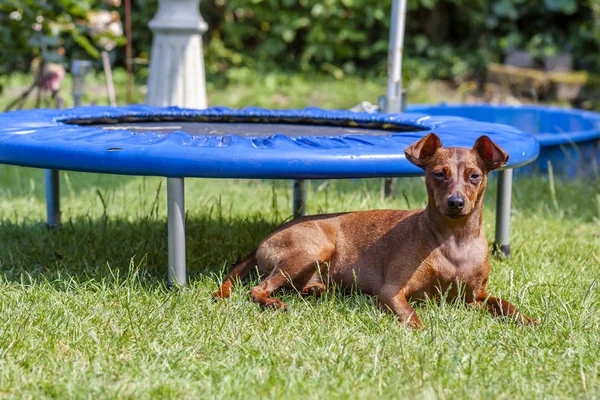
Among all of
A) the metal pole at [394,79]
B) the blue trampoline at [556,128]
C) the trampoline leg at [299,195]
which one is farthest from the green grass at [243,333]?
the blue trampoline at [556,128]

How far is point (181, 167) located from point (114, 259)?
0.78m

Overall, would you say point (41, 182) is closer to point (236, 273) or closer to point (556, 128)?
point (236, 273)

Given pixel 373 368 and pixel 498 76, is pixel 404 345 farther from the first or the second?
pixel 498 76

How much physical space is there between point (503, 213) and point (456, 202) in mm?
1131

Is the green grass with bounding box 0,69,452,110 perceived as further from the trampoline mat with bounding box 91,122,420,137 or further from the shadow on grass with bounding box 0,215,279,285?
the shadow on grass with bounding box 0,215,279,285

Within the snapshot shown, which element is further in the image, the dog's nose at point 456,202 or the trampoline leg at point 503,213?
the trampoline leg at point 503,213

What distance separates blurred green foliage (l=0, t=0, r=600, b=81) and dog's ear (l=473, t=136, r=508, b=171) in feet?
20.2

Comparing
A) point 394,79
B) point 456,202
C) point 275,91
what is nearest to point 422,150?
point 456,202

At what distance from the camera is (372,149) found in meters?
2.79

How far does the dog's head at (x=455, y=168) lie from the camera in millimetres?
2422

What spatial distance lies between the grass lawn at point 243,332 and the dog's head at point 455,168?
0.35 metres

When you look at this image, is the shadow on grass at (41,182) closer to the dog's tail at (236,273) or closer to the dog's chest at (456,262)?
the dog's tail at (236,273)

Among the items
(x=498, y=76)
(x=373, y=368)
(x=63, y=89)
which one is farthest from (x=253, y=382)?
(x=498, y=76)

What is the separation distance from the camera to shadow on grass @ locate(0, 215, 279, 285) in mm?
3105
